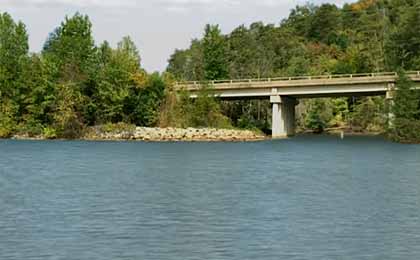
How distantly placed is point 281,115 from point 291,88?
4305 millimetres

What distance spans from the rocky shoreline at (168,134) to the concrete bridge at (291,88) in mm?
6177

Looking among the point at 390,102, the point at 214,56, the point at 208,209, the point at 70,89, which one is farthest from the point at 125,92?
the point at 208,209

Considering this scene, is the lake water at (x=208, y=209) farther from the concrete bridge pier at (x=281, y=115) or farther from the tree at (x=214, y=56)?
the tree at (x=214, y=56)

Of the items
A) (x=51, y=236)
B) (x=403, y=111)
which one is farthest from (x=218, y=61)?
(x=51, y=236)

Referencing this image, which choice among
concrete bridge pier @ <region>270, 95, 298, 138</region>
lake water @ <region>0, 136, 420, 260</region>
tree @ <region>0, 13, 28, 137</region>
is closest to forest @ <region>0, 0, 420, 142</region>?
tree @ <region>0, 13, 28, 137</region>

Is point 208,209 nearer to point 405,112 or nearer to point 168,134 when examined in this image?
point 405,112

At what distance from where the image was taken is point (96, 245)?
24.5 meters

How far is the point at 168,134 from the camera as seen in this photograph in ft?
302

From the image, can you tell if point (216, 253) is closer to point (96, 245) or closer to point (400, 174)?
point (96, 245)

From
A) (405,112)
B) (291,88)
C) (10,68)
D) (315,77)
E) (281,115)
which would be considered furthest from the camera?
(10,68)

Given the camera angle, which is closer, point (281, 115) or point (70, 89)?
point (70, 89)

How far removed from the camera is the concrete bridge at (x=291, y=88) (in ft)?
301

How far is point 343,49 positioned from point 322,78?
64913 millimetres

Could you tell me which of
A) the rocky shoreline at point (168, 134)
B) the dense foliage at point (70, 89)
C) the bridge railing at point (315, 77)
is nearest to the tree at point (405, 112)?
the bridge railing at point (315, 77)
